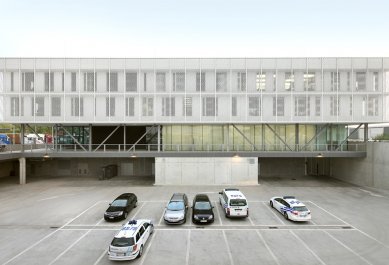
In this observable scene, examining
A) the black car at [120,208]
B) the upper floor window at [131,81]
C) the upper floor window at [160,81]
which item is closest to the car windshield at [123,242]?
the black car at [120,208]

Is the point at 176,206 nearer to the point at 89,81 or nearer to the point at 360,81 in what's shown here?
the point at 89,81

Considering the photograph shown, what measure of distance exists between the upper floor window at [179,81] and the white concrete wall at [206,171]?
339 inches

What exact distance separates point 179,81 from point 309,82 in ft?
52.0

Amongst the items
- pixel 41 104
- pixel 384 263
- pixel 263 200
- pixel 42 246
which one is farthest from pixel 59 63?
pixel 384 263

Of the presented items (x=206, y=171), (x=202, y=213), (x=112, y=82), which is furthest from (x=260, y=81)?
(x=202, y=213)

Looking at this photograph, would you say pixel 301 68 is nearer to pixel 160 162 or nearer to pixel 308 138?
pixel 308 138

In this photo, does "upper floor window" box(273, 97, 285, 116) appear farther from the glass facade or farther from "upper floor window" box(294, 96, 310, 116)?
the glass facade

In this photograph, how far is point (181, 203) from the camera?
1806 centimetres

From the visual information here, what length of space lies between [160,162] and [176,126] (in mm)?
5827

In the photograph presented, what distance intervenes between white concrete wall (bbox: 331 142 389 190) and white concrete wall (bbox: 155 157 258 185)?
12900 mm

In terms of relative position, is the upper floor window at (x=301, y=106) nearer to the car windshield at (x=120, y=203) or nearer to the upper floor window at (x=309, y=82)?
the upper floor window at (x=309, y=82)

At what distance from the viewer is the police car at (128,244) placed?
1180 centimetres

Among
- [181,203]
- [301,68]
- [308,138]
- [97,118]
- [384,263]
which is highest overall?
[301,68]

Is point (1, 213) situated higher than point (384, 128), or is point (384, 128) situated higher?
point (384, 128)
